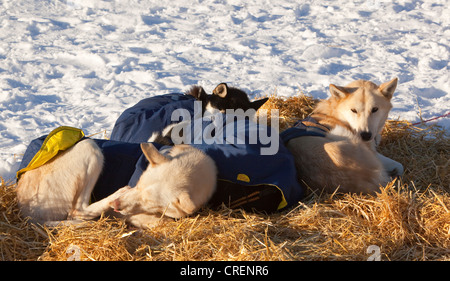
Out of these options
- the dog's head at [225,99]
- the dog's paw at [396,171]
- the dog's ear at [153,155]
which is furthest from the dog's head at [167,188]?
the dog's paw at [396,171]

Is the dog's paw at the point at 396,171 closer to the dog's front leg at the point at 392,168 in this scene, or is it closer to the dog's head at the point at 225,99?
the dog's front leg at the point at 392,168

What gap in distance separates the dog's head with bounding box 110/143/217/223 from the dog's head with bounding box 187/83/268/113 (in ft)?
5.88

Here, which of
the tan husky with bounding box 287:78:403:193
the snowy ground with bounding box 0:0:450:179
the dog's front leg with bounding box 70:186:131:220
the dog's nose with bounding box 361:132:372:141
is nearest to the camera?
the dog's front leg with bounding box 70:186:131:220

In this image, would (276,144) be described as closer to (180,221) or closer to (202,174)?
(202,174)

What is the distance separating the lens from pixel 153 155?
3.45 m

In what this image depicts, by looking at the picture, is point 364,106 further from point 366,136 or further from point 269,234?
point 269,234

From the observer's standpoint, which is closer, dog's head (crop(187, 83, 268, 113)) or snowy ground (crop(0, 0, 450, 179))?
dog's head (crop(187, 83, 268, 113))

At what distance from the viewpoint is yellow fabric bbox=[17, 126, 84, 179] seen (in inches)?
145

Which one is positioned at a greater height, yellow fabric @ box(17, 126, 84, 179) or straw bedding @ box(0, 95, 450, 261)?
yellow fabric @ box(17, 126, 84, 179)

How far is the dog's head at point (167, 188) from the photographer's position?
340cm

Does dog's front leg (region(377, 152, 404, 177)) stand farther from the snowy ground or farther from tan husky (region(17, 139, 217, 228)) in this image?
the snowy ground

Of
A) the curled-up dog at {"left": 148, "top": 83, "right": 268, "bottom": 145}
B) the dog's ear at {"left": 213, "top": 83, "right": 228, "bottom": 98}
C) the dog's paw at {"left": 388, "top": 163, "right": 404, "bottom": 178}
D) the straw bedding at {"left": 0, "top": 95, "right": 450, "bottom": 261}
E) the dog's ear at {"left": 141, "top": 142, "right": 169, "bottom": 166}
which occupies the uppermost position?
the dog's ear at {"left": 141, "top": 142, "right": 169, "bottom": 166}

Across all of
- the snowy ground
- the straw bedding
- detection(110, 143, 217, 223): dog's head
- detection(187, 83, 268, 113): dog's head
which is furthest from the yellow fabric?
the snowy ground

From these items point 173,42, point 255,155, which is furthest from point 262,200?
point 173,42
